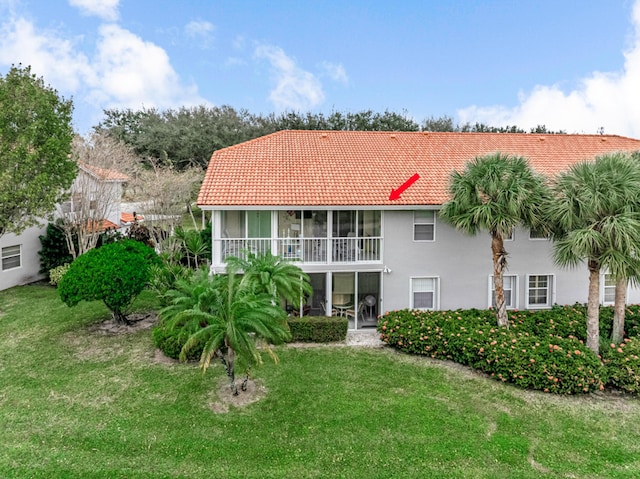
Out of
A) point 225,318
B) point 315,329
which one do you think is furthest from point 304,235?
point 225,318

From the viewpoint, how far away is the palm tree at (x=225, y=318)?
1016cm

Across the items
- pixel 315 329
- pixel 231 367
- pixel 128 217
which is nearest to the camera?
pixel 231 367

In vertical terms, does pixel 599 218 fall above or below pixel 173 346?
above

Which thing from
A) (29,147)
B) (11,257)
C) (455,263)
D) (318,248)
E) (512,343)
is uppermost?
(29,147)

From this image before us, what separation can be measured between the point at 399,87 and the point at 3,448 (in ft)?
95.1

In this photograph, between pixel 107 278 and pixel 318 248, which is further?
pixel 318 248

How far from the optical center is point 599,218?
42.4 ft

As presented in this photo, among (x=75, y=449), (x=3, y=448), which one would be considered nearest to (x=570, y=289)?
(x=75, y=449)

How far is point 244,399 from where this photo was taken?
11.6 metres

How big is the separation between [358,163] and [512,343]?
10.7 metres

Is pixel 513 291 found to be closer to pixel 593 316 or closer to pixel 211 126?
pixel 593 316

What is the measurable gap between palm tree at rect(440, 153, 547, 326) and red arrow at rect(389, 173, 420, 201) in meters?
2.73

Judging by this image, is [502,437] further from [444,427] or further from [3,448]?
[3,448]

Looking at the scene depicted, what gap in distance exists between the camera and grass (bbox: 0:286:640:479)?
29.4 ft
